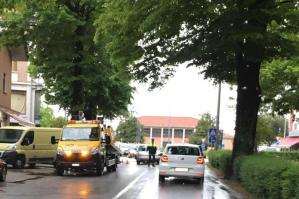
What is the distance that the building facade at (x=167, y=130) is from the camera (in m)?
147

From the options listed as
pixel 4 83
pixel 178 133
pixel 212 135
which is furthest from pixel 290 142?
pixel 178 133

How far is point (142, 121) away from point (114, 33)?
128m

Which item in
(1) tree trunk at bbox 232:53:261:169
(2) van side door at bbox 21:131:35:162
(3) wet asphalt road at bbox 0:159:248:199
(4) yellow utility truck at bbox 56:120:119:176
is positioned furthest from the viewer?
(2) van side door at bbox 21:131:35:162

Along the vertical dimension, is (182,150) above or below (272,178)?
above

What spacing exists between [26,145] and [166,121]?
123 meters

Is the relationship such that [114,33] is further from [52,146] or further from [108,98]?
[108,98]

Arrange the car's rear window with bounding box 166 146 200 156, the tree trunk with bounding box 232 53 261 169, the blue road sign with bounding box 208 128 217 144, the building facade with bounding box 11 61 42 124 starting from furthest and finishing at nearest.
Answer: the building facade with bounding box 11 61 42 124 < the blue road sign with bounding box 208 128 217 144 < the tree trunk with bounding box 232 53 261 169 < the car's rear window with bounding box 166 146 200 156

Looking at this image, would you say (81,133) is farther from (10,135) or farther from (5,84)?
(5,84)

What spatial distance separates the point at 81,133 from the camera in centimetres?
2780

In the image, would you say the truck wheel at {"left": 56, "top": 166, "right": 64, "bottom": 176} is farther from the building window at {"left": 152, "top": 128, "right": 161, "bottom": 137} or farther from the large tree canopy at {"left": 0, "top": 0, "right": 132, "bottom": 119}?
the building window at {"left": 152, "top": 128, "right": 161, "bottom": 137}

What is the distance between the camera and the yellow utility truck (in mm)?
26547

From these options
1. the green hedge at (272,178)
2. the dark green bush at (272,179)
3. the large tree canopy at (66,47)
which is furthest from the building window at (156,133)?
the dark green bush at (272,179)

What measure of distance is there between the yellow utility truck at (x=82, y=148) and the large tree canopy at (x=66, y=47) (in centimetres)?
703

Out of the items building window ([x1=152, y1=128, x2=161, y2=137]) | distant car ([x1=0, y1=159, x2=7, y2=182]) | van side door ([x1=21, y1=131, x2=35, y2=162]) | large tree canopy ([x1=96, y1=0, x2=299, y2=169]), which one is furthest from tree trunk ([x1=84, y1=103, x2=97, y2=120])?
building window ([x1=152, y1=128, x2=161, y2=137])
